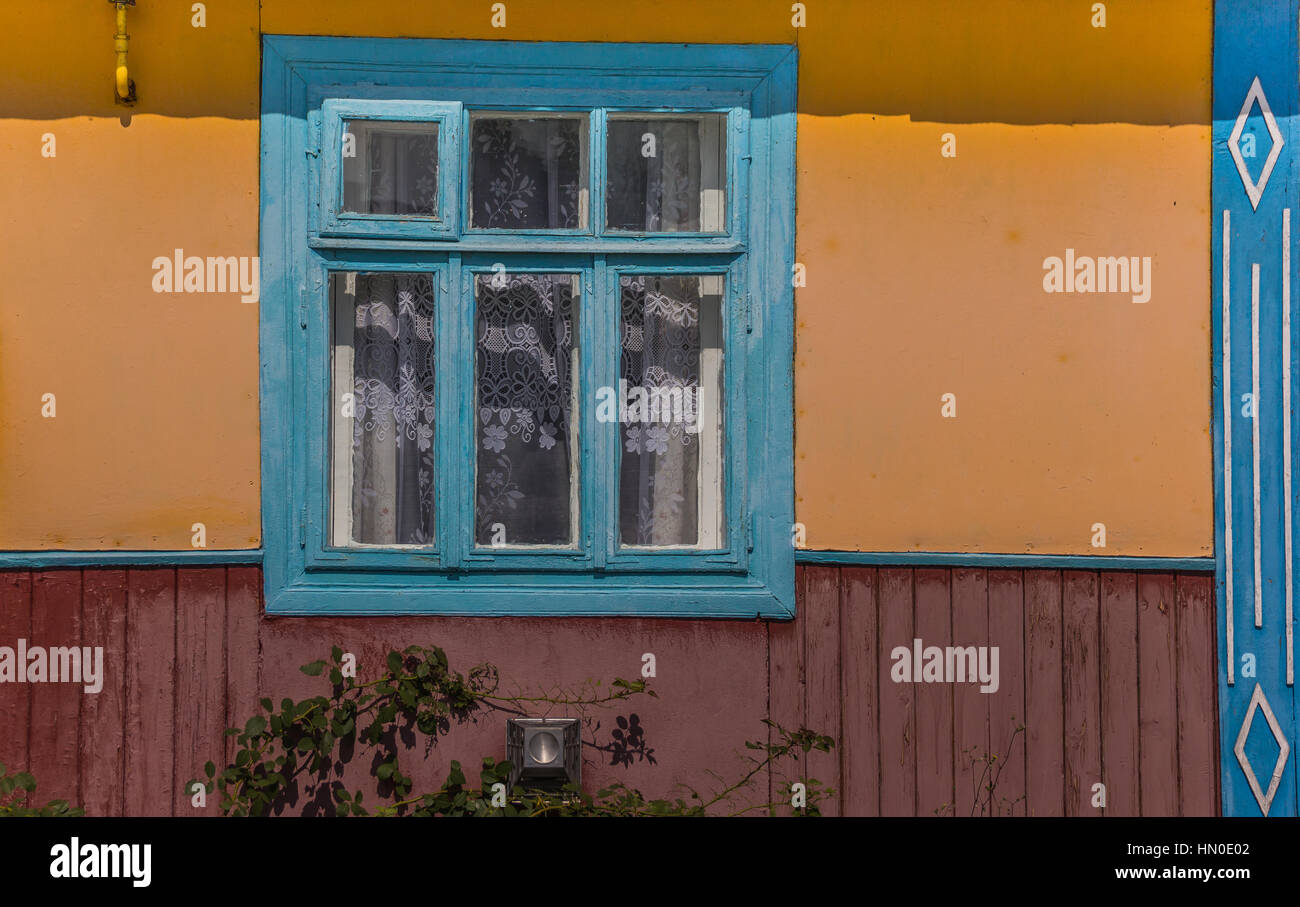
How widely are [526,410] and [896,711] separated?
1660 mm

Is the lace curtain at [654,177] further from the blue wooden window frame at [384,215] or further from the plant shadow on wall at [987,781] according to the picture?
the plant shadow on wall at [987,781]

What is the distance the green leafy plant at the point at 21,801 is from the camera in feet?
12.0

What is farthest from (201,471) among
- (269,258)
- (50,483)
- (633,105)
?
(633,105)

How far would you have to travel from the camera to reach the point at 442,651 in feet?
12.7

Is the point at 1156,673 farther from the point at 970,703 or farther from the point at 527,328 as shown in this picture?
the point at 527,328

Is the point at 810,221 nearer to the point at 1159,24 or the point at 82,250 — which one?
the point at 1159,24

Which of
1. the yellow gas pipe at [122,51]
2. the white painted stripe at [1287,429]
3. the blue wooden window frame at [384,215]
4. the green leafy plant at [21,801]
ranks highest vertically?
the yellow gas pipe at [122,51]

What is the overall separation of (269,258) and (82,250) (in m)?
0.63

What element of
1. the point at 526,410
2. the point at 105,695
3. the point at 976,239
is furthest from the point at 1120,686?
the point at 105,695

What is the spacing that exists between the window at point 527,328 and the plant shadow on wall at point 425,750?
0.88 feet

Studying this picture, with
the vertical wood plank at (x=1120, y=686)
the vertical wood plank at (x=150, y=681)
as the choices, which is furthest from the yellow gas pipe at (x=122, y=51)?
the vertical wood plank at (x=1120, y=686)

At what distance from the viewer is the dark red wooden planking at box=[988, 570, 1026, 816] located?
3.90 m

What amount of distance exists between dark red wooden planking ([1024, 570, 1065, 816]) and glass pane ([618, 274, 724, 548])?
3.65 feet

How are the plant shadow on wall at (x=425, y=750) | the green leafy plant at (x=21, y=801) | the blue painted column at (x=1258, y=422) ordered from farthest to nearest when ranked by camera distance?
the blue painted column at (x=1258, y=422)
the plant shadow on wall at (x=425, y=750)
the green leafy plant at (x=21, y=801)
